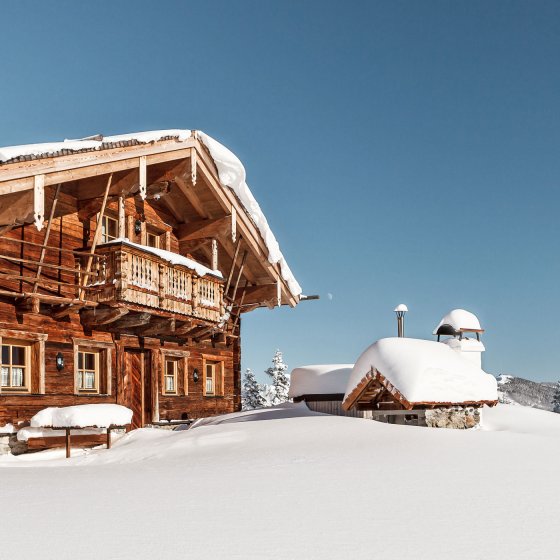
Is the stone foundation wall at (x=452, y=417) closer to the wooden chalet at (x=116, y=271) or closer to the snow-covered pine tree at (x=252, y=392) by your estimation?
the wooden chalet at (x=116, y=271)

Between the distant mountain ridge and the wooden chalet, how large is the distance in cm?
3822

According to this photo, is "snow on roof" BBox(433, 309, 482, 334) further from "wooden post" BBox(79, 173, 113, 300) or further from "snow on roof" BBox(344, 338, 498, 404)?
"wooden post" BBox(79, 173, 113, 300)

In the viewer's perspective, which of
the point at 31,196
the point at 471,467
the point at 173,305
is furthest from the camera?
the point at 173,305

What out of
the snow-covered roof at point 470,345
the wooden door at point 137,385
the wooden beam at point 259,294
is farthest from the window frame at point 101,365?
the snow-covered roof at point 470,345

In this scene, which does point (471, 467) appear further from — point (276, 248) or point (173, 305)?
point (276, 248)

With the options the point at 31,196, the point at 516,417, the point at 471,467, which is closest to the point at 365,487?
the point at 471,467

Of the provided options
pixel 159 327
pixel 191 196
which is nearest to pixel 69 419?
pixel 159 327

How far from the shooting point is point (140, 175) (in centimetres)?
1673

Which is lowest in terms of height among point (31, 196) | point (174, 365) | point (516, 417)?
point (516, 417)

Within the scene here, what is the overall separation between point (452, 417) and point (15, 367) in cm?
980

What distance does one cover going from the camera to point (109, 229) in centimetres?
1878

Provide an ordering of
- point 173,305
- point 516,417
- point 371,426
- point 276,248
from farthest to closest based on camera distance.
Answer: point 276,248, point 516,417, point 173,305, point 371,426

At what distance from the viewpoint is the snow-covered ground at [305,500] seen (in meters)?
5.37

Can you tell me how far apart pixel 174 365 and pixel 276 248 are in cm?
497
